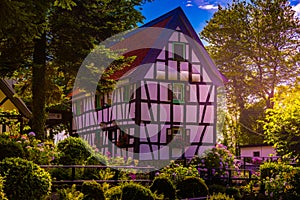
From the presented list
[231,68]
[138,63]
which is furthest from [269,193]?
[231,68]

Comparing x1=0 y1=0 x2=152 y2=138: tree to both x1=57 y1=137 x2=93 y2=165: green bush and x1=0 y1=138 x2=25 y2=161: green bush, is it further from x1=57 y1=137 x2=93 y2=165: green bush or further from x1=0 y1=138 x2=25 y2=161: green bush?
x1=0 y1=138 x2=25 y2=161: green bush

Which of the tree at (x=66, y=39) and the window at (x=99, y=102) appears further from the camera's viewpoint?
the window at (x=99, y=102)

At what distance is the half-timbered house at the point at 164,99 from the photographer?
29094mm

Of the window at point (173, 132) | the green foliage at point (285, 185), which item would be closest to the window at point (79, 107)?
the window at point (173, 132)

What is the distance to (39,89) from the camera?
20.3 meters

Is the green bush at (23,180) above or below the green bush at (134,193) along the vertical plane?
above

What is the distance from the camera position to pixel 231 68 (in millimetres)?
42781

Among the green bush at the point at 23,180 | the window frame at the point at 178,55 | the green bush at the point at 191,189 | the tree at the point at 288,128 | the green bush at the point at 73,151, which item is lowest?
the green bush at the point at 191,189

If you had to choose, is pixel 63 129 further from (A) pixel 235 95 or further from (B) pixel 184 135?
(B) pixel 184 135

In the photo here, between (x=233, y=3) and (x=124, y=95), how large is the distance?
17824 millimetres

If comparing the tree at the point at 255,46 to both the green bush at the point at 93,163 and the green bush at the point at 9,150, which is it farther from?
the green bush at the point at 9,150

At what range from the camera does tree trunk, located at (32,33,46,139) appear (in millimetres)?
20062

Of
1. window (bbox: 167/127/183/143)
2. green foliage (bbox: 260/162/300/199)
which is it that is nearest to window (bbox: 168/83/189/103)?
window (bbox: 167/127/183/143)

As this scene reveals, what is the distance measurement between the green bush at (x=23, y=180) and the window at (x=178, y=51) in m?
20.5
